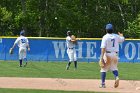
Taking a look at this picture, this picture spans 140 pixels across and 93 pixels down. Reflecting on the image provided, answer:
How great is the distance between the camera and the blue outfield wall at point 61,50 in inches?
1278

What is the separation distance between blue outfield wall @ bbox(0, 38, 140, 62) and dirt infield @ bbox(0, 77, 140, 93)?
601 inches

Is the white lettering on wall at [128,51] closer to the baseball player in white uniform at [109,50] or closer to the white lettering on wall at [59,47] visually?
the white lettering on wall at [59,47]

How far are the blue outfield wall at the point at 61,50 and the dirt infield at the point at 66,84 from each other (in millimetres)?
15276

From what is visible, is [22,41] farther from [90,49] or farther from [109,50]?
[109,50]

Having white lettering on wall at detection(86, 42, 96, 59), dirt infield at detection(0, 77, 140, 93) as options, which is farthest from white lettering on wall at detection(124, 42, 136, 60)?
dirt infield at detection(0, 77, 140, 93)

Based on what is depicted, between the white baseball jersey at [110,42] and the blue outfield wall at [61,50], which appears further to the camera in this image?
the blue outfield wall at [61,50]

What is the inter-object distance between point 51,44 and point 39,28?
74.7ft

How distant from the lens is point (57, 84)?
15.7 meters

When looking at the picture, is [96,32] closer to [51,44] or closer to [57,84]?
[51,44]

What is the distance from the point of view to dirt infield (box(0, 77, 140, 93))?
47.0ft

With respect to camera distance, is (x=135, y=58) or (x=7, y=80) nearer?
(x=7, y=80)

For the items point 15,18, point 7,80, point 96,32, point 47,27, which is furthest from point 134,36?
point 7,80

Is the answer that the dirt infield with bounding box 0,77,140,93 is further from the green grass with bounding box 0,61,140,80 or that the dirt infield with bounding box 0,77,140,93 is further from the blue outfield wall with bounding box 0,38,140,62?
the blue outfield wall with bounding box 0,38,140,62

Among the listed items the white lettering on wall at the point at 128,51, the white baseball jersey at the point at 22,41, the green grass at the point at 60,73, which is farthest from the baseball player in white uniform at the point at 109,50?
the white lettering on wall at the point at 128,51
